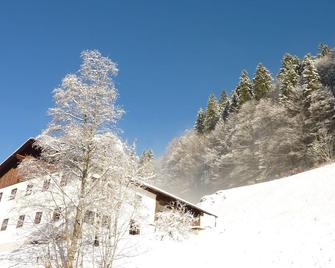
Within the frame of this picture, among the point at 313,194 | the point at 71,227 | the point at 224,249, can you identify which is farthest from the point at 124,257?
the point at 313,194

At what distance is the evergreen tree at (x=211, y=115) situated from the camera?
9188 cm

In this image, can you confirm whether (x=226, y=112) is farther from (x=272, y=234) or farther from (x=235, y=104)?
(x=272, y=234)

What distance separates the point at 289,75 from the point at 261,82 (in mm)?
11152

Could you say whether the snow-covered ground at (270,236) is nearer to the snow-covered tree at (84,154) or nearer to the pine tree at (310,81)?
the snow-covered tree at (84,154)

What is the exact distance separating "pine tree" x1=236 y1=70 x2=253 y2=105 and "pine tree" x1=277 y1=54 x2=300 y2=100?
22.3 ft

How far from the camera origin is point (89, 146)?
73.4 feet

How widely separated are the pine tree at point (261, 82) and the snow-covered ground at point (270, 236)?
3625cm

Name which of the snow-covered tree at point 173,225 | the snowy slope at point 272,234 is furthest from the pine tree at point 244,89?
the snow-covered tree at point 173,225

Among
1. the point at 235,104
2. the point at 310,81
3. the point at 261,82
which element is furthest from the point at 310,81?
the point at 235,104

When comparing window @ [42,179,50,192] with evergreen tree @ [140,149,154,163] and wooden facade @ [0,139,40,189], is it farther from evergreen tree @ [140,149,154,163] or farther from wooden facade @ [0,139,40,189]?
wooden facade @ [0,139,40,189]

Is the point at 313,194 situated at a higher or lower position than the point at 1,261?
higher

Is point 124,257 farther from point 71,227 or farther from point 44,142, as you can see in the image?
point 44,142

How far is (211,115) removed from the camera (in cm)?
9288

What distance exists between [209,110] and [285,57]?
22.4 metres
